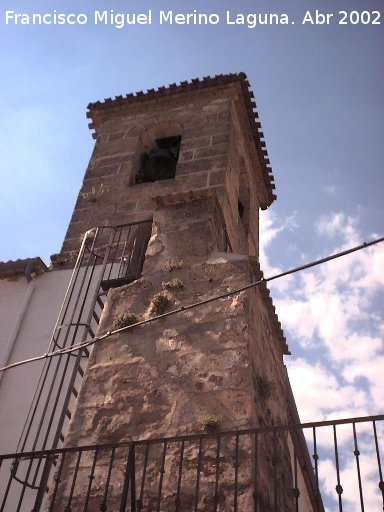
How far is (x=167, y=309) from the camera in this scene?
5.61 m

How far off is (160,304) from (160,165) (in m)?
5.65

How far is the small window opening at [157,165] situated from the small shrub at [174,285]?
491 centimetres

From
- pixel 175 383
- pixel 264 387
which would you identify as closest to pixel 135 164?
pixel 264 387

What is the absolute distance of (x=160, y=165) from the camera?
10898 millimetres

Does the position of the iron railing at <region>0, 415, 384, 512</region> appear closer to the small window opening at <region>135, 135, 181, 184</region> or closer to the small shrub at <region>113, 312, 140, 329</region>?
the small shrub at <region>113, 312, 140, 329</region>

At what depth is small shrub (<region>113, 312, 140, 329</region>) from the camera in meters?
5.54

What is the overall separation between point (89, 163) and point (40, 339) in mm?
4762

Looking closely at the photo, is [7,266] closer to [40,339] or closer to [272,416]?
[40,339]

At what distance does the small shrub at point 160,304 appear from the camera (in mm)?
5602

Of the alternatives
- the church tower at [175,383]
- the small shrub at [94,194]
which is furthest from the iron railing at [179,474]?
the small shrub at [94,194]

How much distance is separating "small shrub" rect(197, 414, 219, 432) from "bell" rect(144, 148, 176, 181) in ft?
21.6

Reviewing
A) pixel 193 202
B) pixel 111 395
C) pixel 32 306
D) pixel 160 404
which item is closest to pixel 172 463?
pixel 160 404

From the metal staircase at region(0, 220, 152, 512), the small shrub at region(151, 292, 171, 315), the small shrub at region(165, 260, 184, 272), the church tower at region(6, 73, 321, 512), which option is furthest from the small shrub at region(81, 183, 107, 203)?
the small shrub at region(151, 292, 171, 315)

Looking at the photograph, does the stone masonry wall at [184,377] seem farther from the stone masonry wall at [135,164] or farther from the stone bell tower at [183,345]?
the stone masonry wall at [135,164]
